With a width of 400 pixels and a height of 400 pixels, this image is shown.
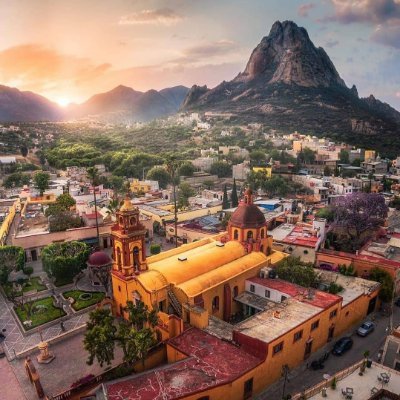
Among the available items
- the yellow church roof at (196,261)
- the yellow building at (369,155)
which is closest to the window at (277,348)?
the yellow church roof at (196,261)

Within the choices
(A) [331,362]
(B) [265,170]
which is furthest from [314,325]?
(B) [265,170]

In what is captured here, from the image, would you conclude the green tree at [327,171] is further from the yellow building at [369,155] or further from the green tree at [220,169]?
the green tree at [220,169]

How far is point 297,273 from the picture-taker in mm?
34750

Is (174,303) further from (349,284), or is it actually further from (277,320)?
(349,284)

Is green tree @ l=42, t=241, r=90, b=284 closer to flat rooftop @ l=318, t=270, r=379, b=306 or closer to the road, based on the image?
the road

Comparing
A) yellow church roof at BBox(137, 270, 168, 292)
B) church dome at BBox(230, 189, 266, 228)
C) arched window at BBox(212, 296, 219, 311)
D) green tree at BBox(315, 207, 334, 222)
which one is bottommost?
arched window at BBox(212, 296, 219, 311)

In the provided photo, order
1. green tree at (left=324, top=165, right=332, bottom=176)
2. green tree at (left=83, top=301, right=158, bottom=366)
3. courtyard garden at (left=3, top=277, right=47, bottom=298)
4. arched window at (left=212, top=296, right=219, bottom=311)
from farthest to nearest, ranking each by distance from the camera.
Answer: green tree at (left=324, top=165, right=332, bottom=176) < courtyard garden at (left=3, top=277, right=47, bottom=298) < arched window at (left=212, top=296, right=219, bottom=311) < green tree at (left=83, top=301, right=158, bottom=366)

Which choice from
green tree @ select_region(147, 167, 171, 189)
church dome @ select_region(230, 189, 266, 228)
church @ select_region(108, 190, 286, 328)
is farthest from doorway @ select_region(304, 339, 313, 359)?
green tree @ select_region(147, 167, 171, 189)

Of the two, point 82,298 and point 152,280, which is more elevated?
point 152,280

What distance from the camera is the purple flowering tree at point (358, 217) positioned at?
4812 centimetres

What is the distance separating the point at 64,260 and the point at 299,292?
2395 cm

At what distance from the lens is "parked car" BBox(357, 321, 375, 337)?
104 feet

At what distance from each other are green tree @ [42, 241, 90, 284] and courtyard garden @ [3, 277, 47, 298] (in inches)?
78.7

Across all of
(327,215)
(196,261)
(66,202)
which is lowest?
(327,215)
